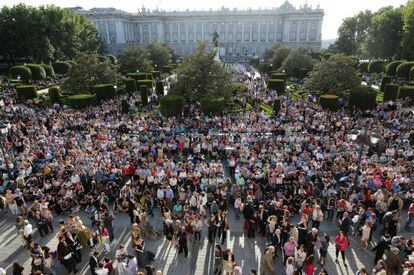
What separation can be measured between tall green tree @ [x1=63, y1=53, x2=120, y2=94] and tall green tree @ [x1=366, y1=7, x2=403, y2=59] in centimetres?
5106

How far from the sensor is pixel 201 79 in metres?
28.2

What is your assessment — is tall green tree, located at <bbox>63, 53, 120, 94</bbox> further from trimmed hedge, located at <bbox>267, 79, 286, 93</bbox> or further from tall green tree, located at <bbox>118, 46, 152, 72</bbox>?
trimmed hedge, located at <bbox>267, 79, 286, 93</bbox>

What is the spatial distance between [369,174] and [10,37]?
60668 millimetres

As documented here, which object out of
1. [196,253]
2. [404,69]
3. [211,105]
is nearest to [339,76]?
[211,105]

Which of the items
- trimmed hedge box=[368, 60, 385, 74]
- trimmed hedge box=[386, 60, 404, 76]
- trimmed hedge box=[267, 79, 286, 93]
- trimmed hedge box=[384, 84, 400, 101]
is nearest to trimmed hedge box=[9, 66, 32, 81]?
trimmed hedge box=[267, 79, 286, 93]

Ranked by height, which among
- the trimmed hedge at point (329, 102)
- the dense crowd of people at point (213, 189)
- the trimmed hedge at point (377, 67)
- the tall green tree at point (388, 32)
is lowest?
the dense crowd of people at point (213, 189)

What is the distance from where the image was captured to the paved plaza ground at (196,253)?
1023 centimetres

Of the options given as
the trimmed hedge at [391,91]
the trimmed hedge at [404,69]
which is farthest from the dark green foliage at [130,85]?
the trimmed hedge at [404,69]

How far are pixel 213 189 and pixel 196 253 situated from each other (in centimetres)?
378

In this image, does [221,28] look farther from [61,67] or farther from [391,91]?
[391,91]

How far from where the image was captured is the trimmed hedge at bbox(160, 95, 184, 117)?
1035 inches

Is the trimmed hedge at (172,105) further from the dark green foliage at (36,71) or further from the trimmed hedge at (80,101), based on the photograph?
the dark green foliage at (36,71)

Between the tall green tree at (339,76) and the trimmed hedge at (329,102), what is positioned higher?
the tall green tree at (339,76)

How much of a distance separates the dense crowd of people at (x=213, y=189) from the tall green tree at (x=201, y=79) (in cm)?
563
